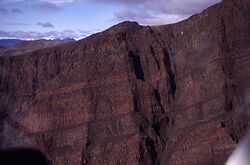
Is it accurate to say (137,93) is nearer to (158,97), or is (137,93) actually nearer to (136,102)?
(136,102)

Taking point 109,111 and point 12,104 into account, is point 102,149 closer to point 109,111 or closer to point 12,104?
point 109,111

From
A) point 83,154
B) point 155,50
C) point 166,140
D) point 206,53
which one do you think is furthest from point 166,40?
point 83,154

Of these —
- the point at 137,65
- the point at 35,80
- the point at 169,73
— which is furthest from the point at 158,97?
the point at 35,80

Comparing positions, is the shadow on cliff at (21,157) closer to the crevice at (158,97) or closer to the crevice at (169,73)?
the crevice at (158,97)

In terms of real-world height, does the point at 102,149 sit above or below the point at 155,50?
below

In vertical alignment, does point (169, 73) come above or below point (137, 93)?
above
